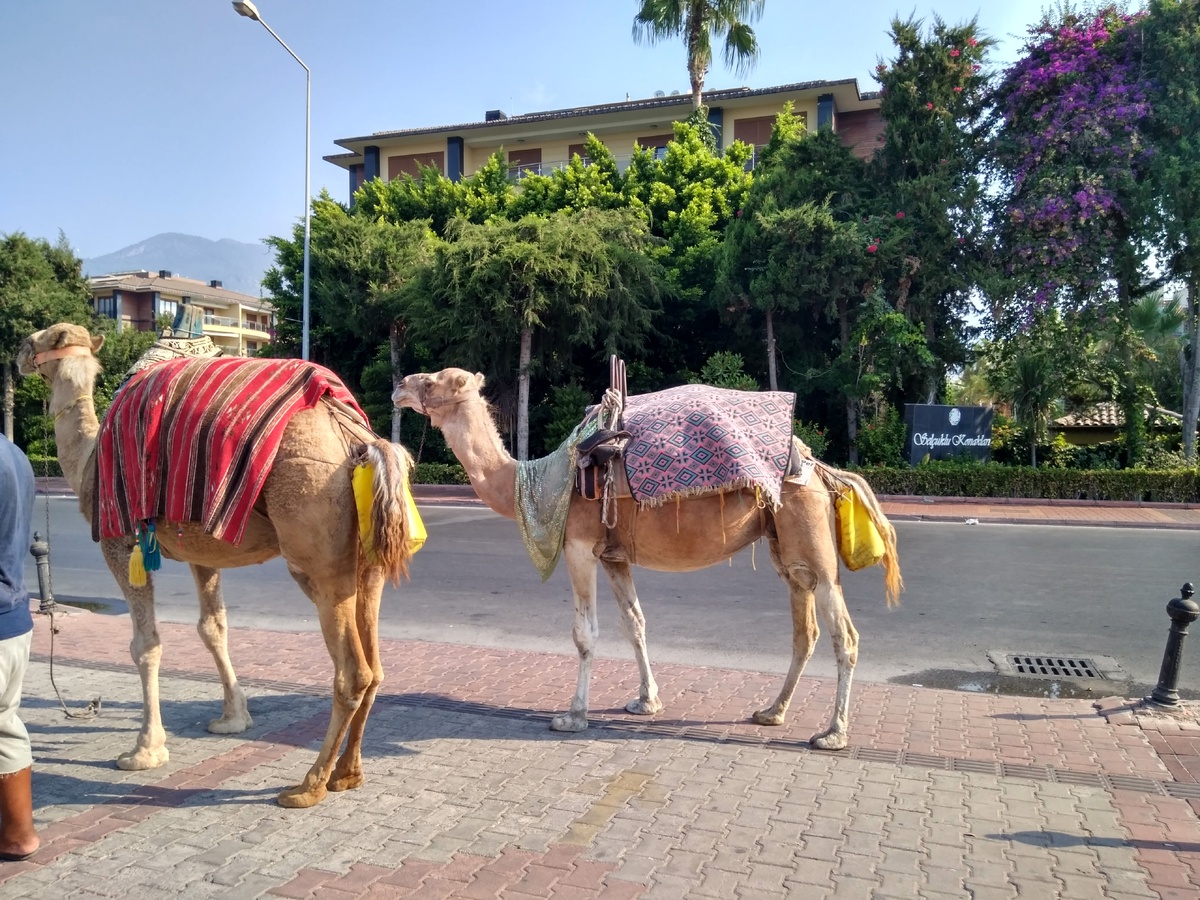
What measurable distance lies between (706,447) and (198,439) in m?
2.84

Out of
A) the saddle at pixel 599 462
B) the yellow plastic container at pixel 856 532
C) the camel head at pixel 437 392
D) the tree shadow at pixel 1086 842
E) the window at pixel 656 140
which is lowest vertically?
the tree shadow at pixel 1086 842

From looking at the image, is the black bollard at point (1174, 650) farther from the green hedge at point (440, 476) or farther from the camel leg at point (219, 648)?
the green hedge at point (440, 476)

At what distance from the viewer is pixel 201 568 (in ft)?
18.4

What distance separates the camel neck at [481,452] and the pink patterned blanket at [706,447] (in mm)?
871

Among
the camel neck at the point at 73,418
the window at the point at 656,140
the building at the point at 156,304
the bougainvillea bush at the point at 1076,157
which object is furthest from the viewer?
the building at the point at 156,304

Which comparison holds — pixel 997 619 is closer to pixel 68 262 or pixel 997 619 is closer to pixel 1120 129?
pixel 1120 129

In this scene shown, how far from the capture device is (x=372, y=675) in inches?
178

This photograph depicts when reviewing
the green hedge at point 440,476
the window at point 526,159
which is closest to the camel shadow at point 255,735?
the green hedge at point 440,476

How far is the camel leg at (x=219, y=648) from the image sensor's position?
18.1 ft

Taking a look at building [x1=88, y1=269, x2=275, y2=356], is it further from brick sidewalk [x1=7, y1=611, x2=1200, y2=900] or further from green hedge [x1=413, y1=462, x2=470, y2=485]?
brick sidewalk [x1=7, y1=611, x2=1200, y2=900]

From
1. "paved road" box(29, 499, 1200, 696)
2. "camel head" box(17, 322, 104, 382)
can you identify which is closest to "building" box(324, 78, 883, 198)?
"paved road" box(29, 499, 1200, 696)

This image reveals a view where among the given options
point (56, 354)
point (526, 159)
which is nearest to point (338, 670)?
point (56, 354)

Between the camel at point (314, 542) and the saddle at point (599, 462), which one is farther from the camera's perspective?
the saddle at point (599, 462)

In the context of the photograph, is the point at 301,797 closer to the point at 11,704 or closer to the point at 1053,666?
the point at 11,704
